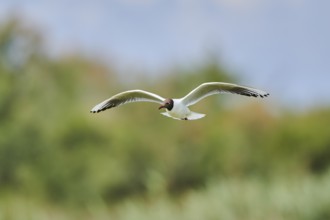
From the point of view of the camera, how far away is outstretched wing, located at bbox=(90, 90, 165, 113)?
1821mm

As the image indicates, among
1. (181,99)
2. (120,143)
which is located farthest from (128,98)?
(120,143)

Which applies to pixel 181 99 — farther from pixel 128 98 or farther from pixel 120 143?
pixel 120 143

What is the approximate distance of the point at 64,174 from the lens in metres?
27.1

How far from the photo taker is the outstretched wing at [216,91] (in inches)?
71.7

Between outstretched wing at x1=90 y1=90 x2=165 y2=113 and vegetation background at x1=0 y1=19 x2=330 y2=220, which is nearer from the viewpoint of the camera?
outstretched wing at x1=90 y1=90 x2=165 y2=113

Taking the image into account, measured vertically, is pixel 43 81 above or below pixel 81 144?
above

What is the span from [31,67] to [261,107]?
739 centimetres

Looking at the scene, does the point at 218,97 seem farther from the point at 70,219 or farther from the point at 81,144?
the point at 70,219

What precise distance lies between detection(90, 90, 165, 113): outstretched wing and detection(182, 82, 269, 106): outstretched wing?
0.06 meters

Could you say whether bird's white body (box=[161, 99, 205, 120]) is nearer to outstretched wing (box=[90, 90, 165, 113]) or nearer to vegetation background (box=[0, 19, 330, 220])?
outstretched wing (box=[90, 90, 165, 113])

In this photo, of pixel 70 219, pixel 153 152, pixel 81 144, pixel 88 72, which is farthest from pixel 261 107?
pixel 88 72

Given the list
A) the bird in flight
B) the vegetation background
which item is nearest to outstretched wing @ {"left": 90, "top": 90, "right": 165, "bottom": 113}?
the bird in flight

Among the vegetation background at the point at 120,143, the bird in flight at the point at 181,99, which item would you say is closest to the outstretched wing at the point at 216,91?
the bird in flight at the point at 181,99

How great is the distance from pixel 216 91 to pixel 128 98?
6.7 inches
